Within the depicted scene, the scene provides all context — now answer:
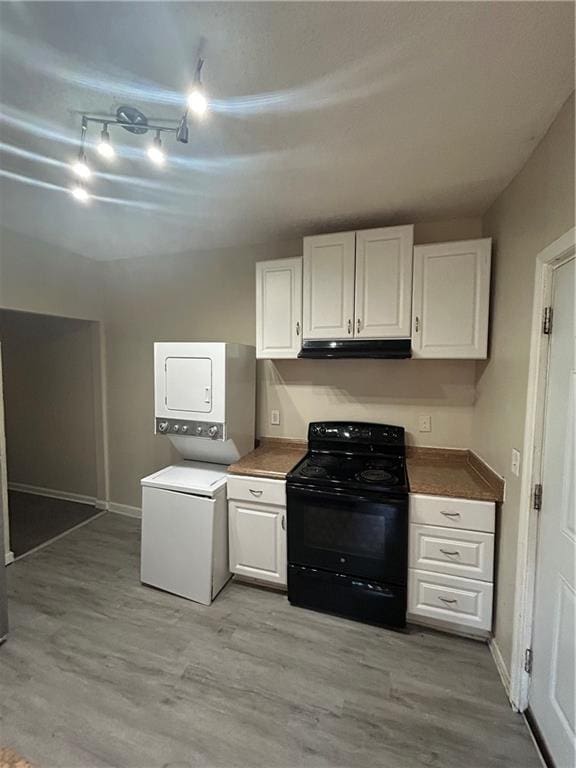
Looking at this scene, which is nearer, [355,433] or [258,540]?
[258,540]

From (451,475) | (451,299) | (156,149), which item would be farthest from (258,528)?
(156,149)

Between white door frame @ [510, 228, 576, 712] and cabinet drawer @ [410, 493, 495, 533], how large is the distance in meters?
0.27

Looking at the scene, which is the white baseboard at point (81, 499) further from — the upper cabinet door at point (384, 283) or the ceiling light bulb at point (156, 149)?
the ceiling light bulb at point (156, 149)

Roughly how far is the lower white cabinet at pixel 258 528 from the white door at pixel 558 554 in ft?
4.33

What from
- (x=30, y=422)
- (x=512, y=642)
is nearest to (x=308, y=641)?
(x=512, y=642)

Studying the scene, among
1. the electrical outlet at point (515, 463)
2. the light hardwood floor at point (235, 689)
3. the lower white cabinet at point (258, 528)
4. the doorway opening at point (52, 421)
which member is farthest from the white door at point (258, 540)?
the doorway opening at point (52, 421)

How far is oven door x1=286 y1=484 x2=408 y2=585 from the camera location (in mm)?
1914

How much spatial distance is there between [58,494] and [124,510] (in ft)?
3.20

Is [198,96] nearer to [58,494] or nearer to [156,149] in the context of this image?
[156,149]

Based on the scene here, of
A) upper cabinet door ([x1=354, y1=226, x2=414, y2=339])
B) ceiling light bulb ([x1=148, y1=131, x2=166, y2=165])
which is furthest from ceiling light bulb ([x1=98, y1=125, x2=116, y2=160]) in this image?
upper cabinet door ([x1=354, y1=226, x2=414, y2=339])

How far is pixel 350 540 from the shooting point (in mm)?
2002

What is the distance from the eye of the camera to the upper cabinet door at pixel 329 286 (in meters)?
2.21

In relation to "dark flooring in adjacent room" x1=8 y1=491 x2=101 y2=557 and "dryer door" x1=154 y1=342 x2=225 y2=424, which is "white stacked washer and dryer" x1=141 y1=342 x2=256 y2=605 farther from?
"dark flooring in adjacent room" x1=8 y1=491 x2=101 y2=557

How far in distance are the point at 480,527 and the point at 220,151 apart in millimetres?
2282
